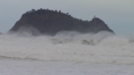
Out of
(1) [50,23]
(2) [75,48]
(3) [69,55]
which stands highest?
(1) [50,23]

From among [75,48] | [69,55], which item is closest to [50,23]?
[75,48]

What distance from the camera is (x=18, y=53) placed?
18.7 m

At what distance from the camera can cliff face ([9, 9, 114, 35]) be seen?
2567 cm

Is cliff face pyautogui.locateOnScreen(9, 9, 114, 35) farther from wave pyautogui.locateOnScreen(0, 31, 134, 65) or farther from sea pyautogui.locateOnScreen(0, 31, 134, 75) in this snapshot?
wave pyautogui.locateOnScreen(0, 31, 134, 65)

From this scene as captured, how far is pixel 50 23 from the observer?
27312 millimetres

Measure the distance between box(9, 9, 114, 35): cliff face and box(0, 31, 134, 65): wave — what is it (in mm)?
1061

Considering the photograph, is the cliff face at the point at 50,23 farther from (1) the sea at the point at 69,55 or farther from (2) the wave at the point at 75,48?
(2) the wave at the point at 75,48

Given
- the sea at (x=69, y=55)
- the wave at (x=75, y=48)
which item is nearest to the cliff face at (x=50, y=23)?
the sea at (x=69, y=55)

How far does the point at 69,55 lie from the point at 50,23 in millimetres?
10574

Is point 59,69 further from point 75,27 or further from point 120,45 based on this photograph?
point 75,27

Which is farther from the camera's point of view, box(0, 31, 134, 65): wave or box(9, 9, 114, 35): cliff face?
box(9, 9, 114, 35): cliff face

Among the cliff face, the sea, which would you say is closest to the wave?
the sea

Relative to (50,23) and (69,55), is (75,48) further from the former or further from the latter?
(50,23)

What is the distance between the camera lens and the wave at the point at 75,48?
16.0 metres
